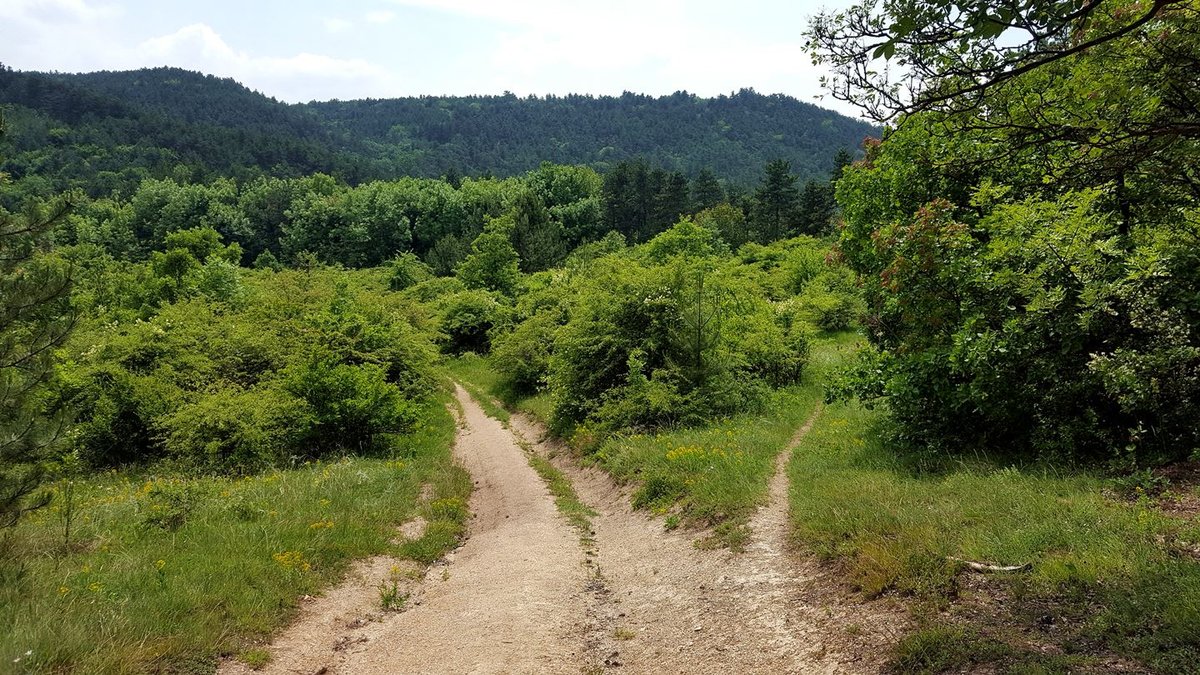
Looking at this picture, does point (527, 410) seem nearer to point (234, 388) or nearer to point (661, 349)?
point (661, 349)

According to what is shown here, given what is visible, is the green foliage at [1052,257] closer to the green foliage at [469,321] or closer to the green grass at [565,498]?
the green grass at [565,498]

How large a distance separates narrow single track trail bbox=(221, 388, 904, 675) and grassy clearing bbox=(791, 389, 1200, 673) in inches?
A: 19.1

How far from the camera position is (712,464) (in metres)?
11.9

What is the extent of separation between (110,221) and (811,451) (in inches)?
4018

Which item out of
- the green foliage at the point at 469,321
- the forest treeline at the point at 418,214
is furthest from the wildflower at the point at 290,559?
the forest treeline at the point at 418,214

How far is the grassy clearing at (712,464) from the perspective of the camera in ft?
32.8

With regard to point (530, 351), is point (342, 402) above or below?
below

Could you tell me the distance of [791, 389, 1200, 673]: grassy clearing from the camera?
4582 millimetres

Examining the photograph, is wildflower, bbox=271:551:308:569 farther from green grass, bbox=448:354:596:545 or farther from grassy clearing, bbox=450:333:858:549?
grassy clearing, bbox=450:333:858:549

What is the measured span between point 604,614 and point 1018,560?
4.63 metres

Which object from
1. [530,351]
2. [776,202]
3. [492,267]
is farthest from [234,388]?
[776,202]

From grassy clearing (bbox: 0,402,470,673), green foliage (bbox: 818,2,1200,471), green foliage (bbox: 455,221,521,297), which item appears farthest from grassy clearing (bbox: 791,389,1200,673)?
green foliage (bbox: 455,221,521,297)

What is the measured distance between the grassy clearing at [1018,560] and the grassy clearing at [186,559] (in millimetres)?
6456

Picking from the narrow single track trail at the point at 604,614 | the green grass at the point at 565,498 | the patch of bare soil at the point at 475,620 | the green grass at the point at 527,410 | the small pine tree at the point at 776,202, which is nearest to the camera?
the narrow single track trail at the point at 604,614
